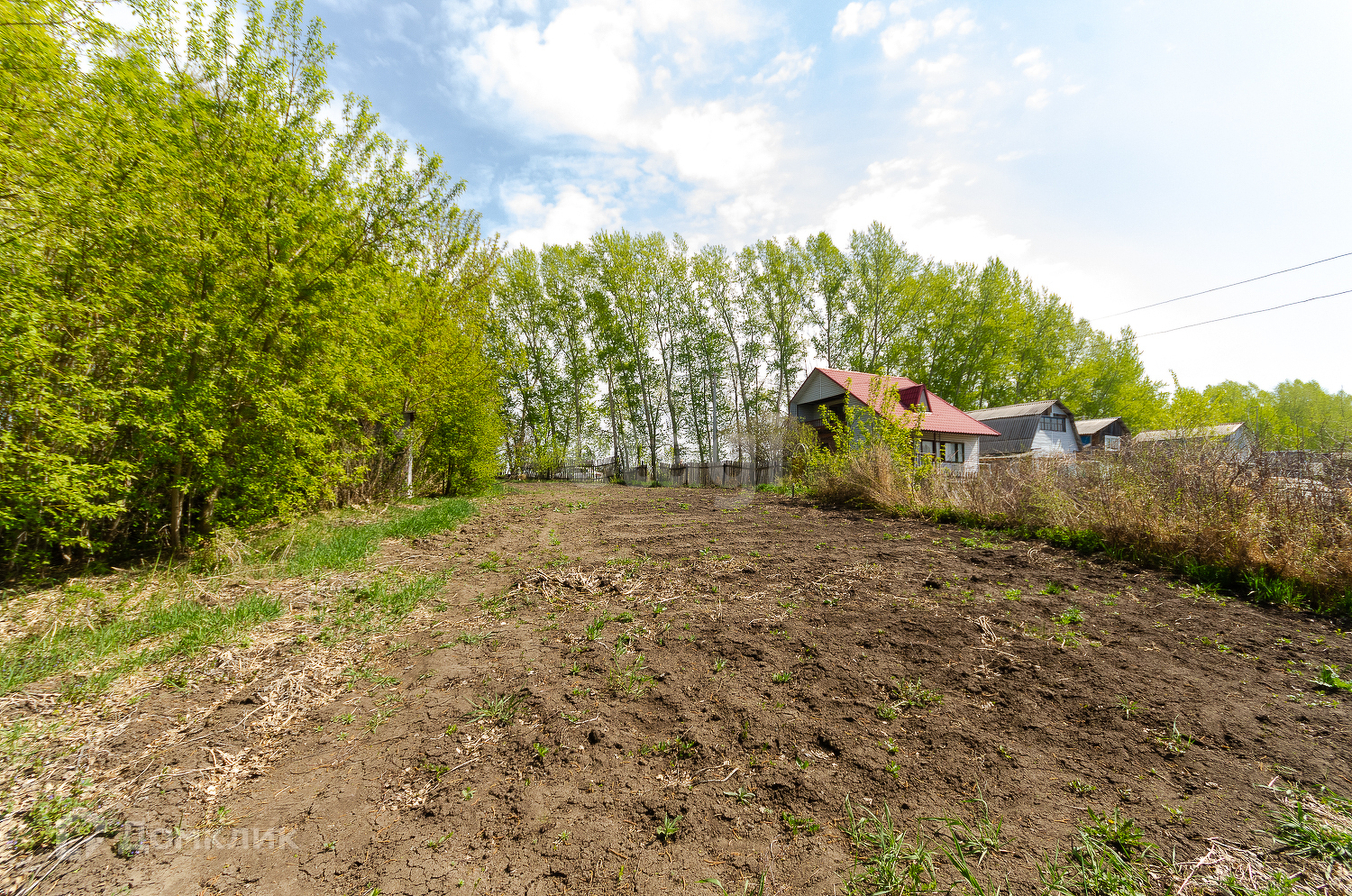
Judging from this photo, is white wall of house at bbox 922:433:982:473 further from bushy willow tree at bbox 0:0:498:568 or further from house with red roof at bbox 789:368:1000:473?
bushy willow tree at bbox 0:0:498:568

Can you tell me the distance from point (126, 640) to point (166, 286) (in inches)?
119

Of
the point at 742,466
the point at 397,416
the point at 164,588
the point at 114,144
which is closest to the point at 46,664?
the point at 164,588

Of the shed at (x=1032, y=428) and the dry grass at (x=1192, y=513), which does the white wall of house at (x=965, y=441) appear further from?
the dry grass at (x=1192, y=513)

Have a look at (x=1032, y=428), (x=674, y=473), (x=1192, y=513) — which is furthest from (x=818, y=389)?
(x=1192, y=513)

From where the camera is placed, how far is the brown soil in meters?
1.95

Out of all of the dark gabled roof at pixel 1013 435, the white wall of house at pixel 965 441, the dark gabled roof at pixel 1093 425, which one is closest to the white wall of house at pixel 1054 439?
the dark gabled roof at pixel 1013 435

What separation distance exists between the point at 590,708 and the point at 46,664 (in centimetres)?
368

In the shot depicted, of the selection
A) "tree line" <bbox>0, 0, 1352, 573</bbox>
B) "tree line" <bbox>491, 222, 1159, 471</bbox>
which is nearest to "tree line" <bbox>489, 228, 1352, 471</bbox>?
"tree line" <bbox>491, 222, 1159, 471</bbox>

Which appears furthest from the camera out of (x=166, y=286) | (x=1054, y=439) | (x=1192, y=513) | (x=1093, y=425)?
(x=1093, y=425)

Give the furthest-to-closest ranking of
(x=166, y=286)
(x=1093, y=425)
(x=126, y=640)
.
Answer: (x=1093, y=425) < (x=166, y=286) < (x=126, y=640)

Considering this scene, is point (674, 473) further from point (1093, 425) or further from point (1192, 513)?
point (1093, 425)

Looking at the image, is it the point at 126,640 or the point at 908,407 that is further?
the point at 908,407

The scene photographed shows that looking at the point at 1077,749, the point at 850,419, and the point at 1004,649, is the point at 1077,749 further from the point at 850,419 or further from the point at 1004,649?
the point at 850,419

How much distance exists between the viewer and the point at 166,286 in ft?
13.6
